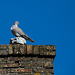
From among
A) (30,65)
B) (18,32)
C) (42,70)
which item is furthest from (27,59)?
(18,32)

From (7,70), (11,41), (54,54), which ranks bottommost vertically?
(7,70)

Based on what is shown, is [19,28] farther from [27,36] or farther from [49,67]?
[49,67]

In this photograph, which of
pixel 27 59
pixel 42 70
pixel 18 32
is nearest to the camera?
pixel 42 70

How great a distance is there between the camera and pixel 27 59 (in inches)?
247

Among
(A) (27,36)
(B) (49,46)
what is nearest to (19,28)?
(A) (27,36)

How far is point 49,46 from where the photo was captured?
640 centimetres

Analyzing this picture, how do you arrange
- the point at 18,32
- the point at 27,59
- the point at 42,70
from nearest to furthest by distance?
the point at 42,70
the point at 27,59
the point at 18,32

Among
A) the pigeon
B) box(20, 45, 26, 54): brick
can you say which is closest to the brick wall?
box(20, 45, 26, 54): brick

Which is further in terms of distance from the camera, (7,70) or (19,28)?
(19,28)

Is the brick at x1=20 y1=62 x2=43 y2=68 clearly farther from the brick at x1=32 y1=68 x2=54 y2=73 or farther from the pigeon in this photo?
the pigeon

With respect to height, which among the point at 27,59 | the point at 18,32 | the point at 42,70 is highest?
the point at 18,32

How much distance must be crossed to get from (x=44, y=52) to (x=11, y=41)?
956 mm

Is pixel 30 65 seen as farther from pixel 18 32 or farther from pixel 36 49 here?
pixel 18 32

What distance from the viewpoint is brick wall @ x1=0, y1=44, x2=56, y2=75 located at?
6102 mm
